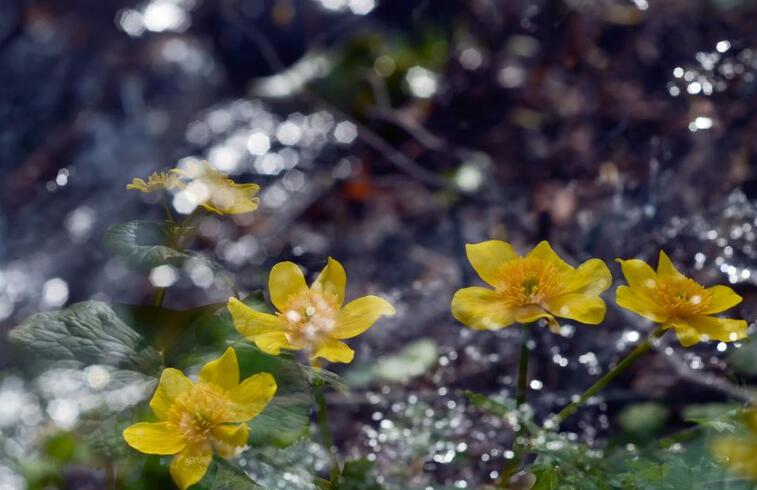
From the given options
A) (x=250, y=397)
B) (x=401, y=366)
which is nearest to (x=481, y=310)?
(x=250, y=397)

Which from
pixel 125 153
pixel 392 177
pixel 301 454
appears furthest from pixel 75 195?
pixel 301 454

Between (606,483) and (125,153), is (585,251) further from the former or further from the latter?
(125,153)

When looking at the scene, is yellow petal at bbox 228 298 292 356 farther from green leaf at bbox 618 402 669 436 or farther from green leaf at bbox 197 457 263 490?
green leaf at bbox 618 402 669 436

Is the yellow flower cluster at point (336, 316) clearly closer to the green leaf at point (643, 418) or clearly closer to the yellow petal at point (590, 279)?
the yellow petal at point (590, 279)

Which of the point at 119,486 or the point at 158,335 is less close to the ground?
the point at 158,335

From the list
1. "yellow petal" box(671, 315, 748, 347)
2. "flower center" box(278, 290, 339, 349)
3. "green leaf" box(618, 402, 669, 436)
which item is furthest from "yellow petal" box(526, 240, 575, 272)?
"green leaf" box(618, 402, 669, 436)

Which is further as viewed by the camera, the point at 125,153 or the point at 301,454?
the point at 125,153

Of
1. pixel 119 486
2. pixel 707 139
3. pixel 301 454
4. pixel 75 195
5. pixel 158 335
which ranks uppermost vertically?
pixel 158 335
